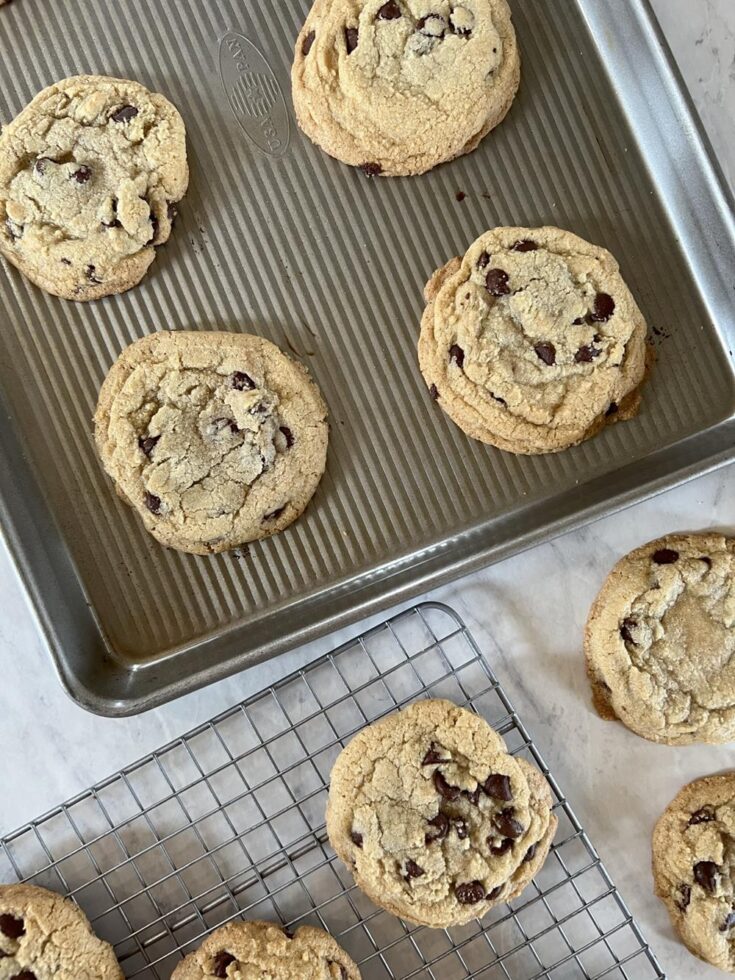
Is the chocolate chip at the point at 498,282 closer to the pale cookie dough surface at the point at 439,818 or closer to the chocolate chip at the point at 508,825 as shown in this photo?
the pale cookie dough surface at the point at 439,818

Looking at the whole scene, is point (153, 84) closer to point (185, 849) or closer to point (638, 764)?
point (185, 849)

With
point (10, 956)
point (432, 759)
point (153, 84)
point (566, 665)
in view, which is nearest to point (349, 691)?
point (432, 759)

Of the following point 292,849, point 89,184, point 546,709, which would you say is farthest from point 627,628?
point 89,184

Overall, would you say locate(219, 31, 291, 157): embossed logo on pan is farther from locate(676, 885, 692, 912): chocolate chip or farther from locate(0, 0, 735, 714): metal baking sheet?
locate(676, 885, 692, 912): chocolate chip

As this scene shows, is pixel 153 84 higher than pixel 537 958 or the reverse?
higher

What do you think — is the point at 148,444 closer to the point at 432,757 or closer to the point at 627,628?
the point at 432,757
